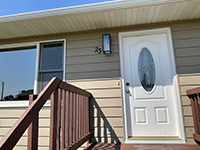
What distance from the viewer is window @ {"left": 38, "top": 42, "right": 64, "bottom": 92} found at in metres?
3.06

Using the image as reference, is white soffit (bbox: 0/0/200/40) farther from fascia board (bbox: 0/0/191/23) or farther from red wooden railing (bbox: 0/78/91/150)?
red wooden railing (bbox: 0/78/91/150)

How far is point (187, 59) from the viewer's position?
8.71 feet


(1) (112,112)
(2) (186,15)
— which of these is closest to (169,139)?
(1) (112,112)

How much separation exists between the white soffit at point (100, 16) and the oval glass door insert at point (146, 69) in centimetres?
63

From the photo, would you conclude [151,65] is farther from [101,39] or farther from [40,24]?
[40,24]

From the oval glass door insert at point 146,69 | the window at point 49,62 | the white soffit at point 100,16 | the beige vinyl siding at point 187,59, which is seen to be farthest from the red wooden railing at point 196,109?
the window at point 49,62

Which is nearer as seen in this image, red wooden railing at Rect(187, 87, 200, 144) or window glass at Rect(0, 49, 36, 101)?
red wooden railing at Rect(187, 87, 200, 144)

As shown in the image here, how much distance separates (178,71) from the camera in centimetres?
264

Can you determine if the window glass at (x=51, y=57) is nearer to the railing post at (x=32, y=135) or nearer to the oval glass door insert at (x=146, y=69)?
the oval glass door insert at (x=146, y=69)

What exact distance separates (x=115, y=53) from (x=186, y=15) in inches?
55.9

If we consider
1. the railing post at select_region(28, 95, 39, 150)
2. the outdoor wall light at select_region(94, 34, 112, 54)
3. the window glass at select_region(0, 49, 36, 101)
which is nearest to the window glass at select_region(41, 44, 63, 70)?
the window glass at select_region(0, 49, 36, 101)

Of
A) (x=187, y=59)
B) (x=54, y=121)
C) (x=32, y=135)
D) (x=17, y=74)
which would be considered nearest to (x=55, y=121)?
(x=54, y=121)

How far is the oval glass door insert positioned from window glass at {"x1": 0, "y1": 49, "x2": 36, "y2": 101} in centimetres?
226

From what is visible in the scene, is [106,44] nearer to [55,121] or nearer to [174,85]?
[174,85]
